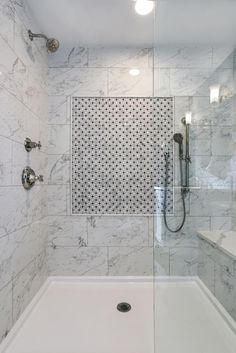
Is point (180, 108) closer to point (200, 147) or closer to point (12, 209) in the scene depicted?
point (200, 147)

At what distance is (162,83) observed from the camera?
85.0 inches

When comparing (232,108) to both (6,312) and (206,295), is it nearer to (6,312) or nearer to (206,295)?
(206,295)

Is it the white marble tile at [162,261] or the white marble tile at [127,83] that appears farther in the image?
the white marble tile at [127,83]

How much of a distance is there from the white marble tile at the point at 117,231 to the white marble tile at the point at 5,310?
876mm

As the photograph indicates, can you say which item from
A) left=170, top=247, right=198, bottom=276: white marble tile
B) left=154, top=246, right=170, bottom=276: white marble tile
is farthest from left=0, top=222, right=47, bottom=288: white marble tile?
left=170, top=247, right=198, bottom=276: white marble tile

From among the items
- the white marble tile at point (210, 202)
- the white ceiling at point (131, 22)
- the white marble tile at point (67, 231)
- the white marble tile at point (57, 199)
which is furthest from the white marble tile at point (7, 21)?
the white marble tile at point (210, 202)

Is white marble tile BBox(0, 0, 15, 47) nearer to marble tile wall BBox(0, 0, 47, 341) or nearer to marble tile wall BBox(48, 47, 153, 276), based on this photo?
marble tile wall BBox(0, 0, 47, 341)

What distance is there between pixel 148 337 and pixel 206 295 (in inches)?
24.5

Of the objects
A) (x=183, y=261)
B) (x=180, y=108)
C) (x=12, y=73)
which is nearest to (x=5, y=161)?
(x=12, y=73)

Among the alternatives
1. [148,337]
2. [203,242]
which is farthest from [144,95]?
[148,337]

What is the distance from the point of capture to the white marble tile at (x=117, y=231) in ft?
7.16

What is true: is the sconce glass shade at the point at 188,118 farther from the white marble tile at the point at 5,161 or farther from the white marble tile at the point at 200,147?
the white marble tile at the point at 5,161

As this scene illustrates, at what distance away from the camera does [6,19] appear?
54.9 inches

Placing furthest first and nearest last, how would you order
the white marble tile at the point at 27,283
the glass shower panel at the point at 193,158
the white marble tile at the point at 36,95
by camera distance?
the glass shower panel at the point at 193,158
the white marble tile at the point at 36,95
the white marble tile at the point at 27,283
